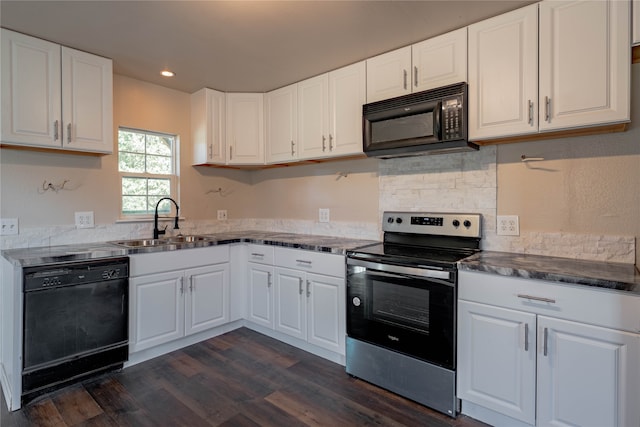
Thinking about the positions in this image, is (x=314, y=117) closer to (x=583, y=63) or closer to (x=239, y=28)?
(x=239, y=28)

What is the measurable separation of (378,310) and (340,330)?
1.35ft

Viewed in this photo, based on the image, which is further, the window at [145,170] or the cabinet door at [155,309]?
the window at [145,170]

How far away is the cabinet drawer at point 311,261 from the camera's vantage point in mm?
2412

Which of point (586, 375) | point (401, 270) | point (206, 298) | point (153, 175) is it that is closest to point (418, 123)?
point (401, 270)

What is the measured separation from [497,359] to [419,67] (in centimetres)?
186

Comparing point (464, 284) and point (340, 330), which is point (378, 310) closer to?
point (340, 330)

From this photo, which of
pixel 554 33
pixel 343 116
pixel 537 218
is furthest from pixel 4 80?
pixel 537 218

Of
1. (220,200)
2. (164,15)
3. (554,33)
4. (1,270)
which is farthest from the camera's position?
(220,200)

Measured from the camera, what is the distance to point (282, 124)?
10.4 ft

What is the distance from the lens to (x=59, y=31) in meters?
2.18

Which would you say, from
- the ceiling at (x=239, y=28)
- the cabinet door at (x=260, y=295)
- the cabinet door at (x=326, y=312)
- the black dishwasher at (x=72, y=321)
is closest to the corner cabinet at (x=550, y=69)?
the ceiling at (x=239, y=28)

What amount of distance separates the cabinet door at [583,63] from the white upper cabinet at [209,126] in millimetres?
2660

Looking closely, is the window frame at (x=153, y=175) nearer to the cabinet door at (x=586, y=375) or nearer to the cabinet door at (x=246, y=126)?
the cabinet door at (x=246, y=126)

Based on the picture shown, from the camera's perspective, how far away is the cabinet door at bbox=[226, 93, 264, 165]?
3350 mm
